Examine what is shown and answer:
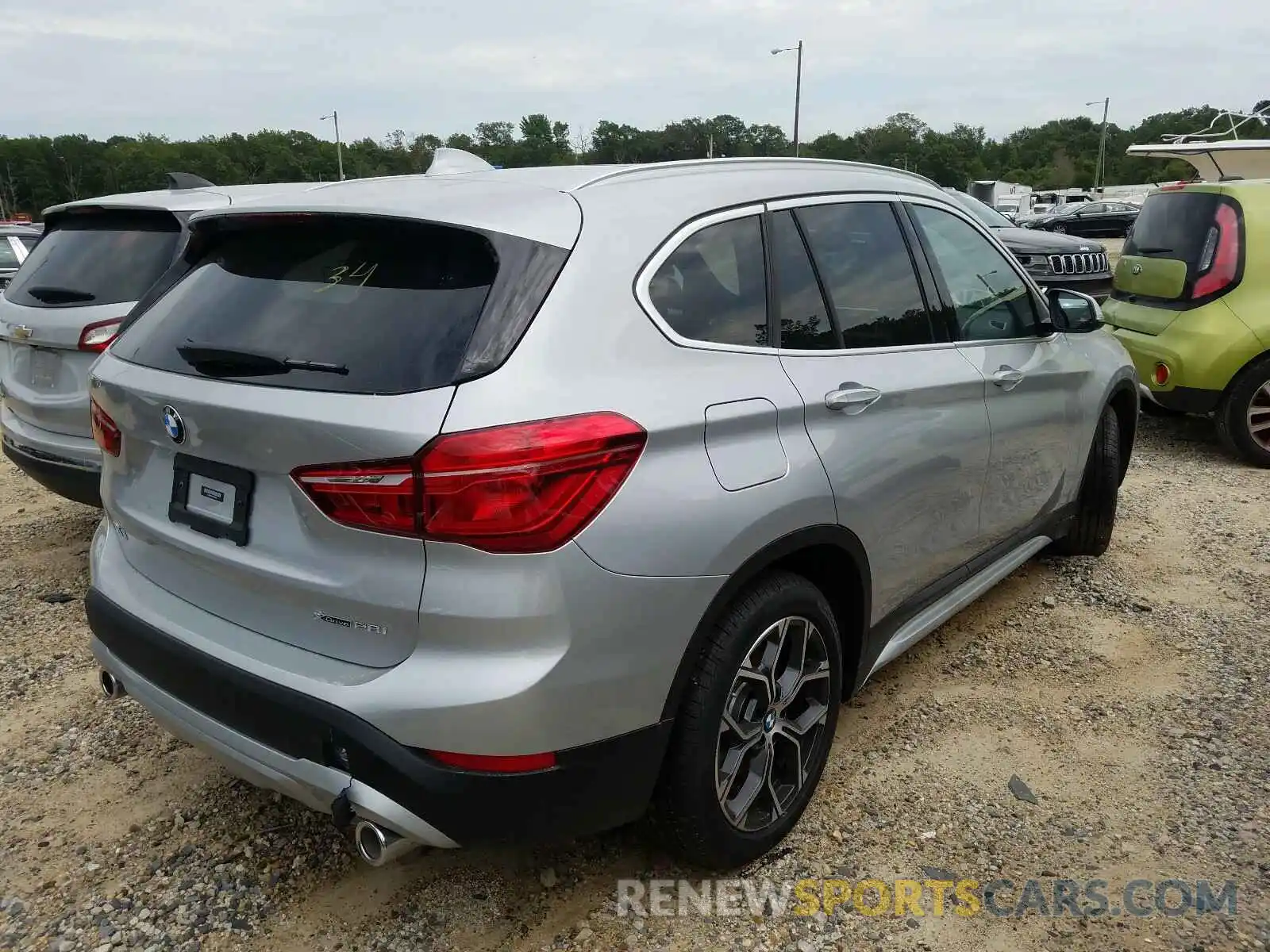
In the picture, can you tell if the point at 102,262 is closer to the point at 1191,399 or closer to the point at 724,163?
the point at 724,163

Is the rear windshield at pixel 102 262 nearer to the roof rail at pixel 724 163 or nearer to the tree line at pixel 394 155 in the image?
the roof rail at pixel 724 163

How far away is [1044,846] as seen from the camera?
8.51 feet

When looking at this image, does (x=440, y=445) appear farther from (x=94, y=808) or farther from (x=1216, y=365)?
(x=1216, y=365)

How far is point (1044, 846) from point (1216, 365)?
15.1 ft

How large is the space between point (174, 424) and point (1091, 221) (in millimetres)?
36001

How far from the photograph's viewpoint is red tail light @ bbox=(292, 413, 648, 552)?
1.77m

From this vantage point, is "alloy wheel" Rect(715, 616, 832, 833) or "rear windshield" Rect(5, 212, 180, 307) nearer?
"alloy wheel" Rect(715, 616, 832, 833)

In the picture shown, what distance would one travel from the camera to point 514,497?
1.79 meters

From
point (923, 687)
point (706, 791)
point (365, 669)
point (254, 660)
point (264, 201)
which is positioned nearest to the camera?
point (365, 669)

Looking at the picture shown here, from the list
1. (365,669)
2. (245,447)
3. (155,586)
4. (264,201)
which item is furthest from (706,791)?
(264,201)

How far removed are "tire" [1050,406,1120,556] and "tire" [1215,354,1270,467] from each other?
2138mm

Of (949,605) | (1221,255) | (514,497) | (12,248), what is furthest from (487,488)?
(12,248)

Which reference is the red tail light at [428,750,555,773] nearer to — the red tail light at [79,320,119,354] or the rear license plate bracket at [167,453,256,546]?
the rear license plate bracket at [167,453,256,546]

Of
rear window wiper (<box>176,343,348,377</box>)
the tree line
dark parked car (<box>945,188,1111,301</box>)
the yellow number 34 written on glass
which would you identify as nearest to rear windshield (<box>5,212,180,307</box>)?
rear window wiper (<box>176,343,348,377</box>)
